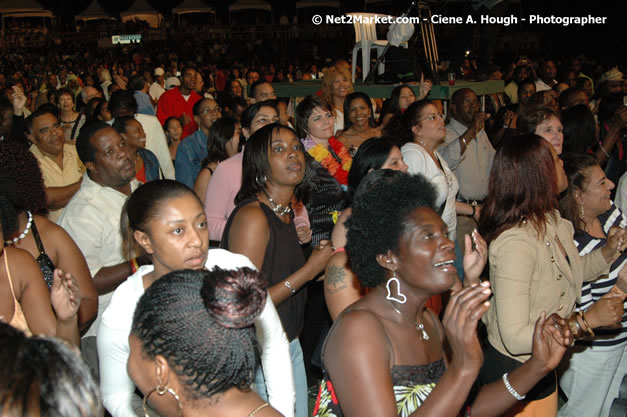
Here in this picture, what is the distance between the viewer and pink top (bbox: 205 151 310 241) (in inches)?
146

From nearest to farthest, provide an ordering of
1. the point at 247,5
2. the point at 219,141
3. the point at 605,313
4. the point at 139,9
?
the point at 605,313, the point at 219,141, the point at 247,5, the point at 139,9

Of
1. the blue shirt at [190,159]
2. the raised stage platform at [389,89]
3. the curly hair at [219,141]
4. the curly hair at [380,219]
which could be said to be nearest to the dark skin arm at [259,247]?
the curly hair at [380,219]

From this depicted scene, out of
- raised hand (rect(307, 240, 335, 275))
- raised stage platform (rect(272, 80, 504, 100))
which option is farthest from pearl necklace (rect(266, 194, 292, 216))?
raised stage platform (rect(272, 80, 504, 100))

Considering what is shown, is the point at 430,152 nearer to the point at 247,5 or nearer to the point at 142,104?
the point at 142,104

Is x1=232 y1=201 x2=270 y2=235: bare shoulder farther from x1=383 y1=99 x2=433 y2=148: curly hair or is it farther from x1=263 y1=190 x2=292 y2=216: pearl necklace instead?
x1=383 y1=99 x2=433 y2=148: curly hair

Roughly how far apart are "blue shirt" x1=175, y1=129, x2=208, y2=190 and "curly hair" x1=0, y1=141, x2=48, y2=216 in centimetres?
225

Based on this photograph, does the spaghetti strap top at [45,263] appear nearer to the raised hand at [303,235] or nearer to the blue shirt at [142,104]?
the raised hand at [303,235]

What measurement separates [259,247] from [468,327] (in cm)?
113

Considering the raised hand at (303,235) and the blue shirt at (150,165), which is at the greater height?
the blue shirt at (150,165)

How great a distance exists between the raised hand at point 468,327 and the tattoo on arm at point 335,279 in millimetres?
840

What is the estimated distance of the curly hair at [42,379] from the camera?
3.37 ft

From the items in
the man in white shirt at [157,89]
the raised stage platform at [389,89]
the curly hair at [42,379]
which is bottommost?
the curly hair at [42,379]

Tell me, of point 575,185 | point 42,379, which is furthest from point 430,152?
point 42,379

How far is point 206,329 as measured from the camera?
1.50 m
